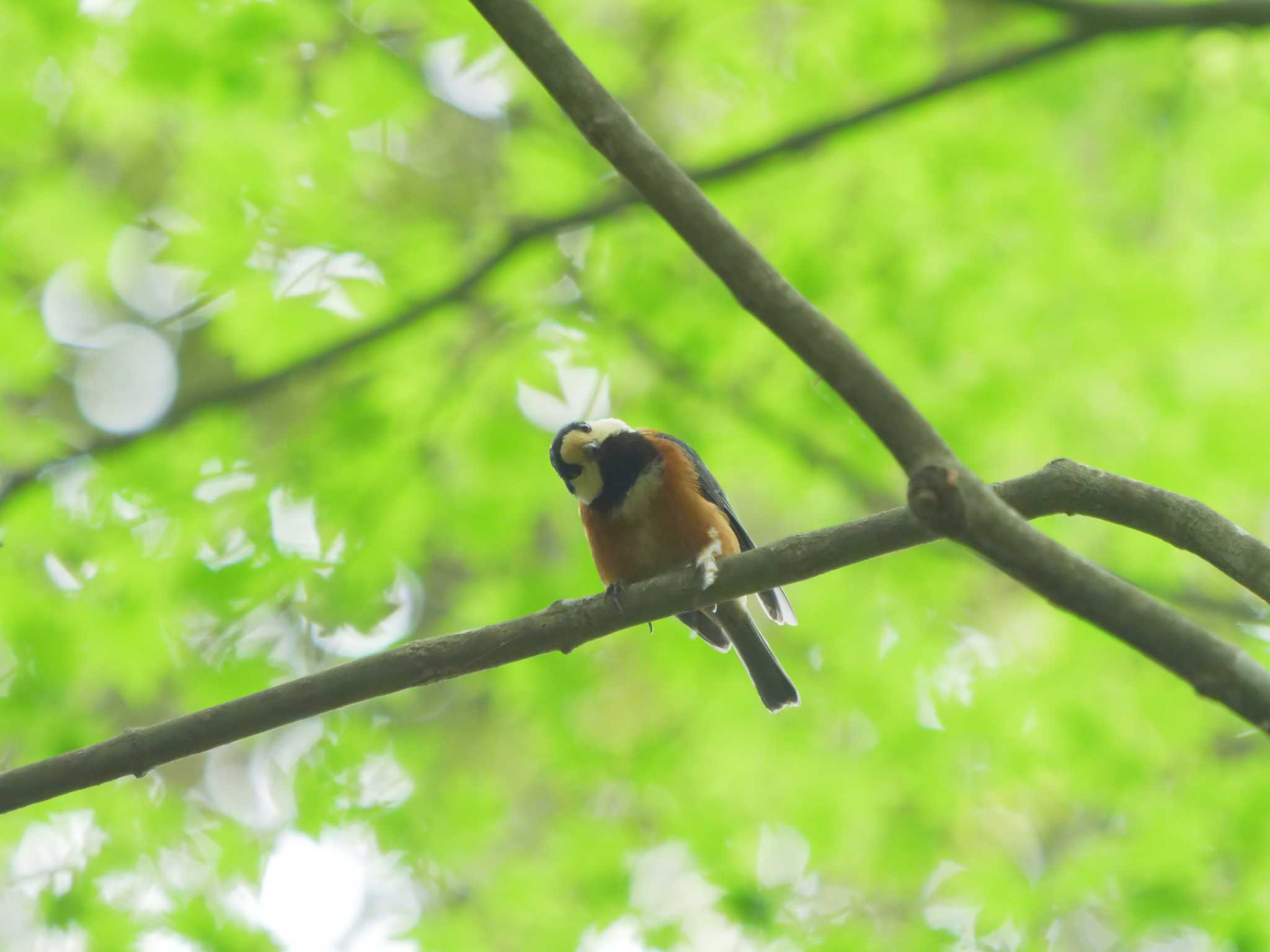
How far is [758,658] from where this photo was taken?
20.1 ft

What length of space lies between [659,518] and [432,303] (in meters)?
2.27

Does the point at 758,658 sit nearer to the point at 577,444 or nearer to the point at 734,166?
the point at 577,444

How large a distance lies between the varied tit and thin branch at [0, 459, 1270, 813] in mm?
1556

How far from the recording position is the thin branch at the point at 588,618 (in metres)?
2.82

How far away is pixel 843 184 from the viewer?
7.56 metres

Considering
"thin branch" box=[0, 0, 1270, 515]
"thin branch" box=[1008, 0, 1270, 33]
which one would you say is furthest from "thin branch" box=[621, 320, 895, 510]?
"thin branch" box=[1008, 0, 1270, 33]

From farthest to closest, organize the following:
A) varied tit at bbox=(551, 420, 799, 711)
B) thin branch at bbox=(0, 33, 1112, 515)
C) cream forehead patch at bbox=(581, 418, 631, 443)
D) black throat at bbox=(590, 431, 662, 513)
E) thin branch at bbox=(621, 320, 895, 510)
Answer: thin branch at bbox=(621, 320, 895, 510) < thin branch at bbox=(0, 33, 1112, 515) < cream forehead patch at bbox=(581, 418, 631, 443) < black throat at bbox=(590, 431, 662, 513) < varied tit at bbox=(551, 420, 799, 711)

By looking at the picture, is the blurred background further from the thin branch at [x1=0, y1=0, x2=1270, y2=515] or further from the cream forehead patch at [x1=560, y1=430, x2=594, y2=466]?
the cream forehead patch at [x1=560, y1=430, x2=594, y2=466]

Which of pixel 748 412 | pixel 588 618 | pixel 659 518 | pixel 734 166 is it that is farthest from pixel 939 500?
pixel 748 412

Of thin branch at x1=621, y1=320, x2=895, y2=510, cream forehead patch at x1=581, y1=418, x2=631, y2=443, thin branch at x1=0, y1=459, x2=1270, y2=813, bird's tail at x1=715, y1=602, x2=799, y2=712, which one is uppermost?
thin branch at x1=0, y1=459, x2=1270, y2=813

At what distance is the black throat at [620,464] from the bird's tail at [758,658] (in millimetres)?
970

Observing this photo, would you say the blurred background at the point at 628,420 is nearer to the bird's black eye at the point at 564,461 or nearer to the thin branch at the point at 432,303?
the thin branch at the point at 432,303

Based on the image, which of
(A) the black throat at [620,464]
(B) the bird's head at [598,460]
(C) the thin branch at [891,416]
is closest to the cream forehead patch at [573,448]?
(B) the bird's head at [598,460]

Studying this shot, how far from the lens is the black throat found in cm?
553
